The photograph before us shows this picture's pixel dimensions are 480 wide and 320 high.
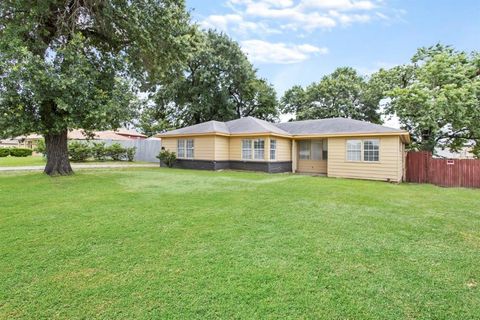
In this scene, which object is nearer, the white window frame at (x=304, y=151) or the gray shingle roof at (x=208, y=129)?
the gray shingle roof at (x=208, y=129)

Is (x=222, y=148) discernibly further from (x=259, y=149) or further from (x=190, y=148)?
(x=259, y=149)

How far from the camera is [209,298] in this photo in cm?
266

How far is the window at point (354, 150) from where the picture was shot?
542 inches

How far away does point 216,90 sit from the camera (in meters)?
25.9

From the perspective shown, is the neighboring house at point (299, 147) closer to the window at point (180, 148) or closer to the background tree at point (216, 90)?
the window at point (180, 148)

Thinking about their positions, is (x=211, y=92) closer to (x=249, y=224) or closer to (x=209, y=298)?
(x=249, y=224)

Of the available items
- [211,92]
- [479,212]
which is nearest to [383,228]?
[479,212]

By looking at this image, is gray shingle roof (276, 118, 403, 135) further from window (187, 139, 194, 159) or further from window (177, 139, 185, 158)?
window (177, 139, 185, 158)

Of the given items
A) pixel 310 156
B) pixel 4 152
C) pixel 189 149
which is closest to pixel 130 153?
pixel 189 149

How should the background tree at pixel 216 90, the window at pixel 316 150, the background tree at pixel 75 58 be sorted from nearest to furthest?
the background tree at pixel 75 58, the window at pixel 316 150, the background tree at pixel 216 90

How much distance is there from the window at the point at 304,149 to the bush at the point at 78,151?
1591 cm

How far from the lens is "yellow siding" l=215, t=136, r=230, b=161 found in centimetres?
1644

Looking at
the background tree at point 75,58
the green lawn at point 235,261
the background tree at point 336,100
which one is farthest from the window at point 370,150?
the background tree at point 336,100

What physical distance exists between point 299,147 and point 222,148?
4.76 metres
